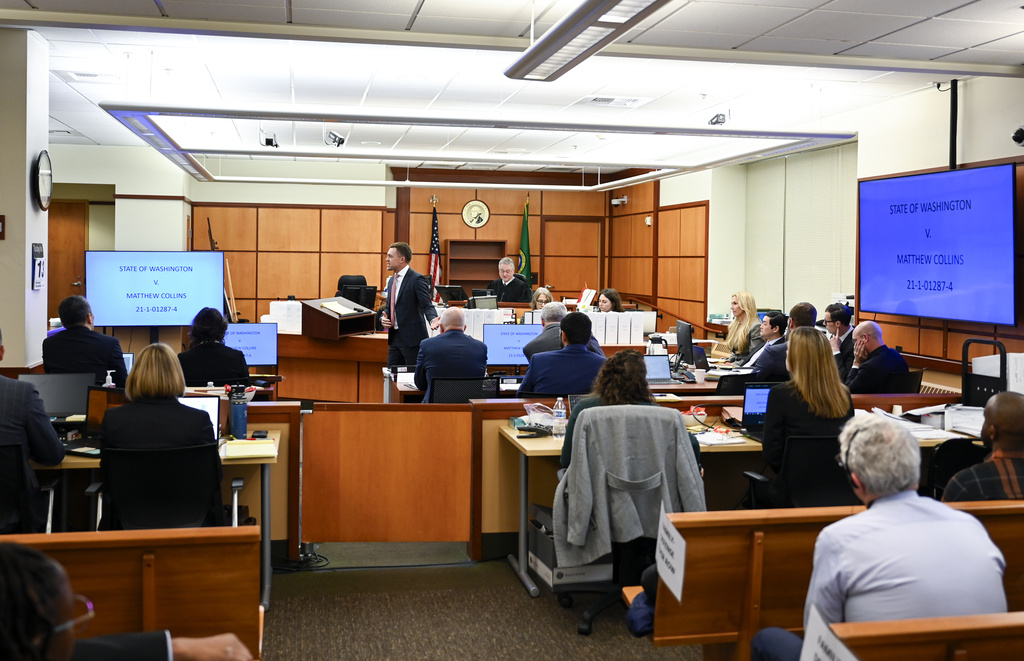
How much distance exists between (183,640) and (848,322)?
5670mm

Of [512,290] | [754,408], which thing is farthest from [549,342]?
[512,290]

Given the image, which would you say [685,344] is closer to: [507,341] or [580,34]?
[507,341]

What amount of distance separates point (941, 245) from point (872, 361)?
210cm

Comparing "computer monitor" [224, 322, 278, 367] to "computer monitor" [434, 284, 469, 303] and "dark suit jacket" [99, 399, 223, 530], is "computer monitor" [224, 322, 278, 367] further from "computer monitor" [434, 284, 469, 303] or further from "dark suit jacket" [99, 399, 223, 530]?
"computer monitor" [434, 284, 469, 303]

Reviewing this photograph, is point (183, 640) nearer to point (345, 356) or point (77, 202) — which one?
point (345, 356)

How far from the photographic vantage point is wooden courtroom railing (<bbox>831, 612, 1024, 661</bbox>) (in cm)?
172

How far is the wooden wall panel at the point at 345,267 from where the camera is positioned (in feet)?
45.9

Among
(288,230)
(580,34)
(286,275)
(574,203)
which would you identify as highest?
(574,203)

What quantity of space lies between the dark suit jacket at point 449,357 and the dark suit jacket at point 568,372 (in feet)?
2.87

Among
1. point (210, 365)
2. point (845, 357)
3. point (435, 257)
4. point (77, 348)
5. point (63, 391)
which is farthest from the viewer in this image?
point (435, 257)

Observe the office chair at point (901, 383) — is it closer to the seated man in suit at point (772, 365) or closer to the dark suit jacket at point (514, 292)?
the seated man in suit at point (772, 365)

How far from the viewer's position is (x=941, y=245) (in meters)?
7.05

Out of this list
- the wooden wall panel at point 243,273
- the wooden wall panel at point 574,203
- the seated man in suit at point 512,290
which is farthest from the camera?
the wooden wall panel at point 574,203

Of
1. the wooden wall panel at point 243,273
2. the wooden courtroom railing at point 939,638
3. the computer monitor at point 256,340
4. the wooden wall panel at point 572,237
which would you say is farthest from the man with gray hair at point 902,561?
the wooden wall panel at point 572,237
